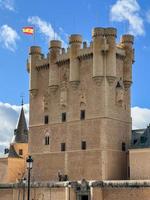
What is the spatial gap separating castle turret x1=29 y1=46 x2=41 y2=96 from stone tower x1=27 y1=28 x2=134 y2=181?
0.11 meters

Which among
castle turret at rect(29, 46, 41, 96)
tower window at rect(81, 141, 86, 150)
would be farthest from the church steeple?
tower window at rect(81, 141, 86, 150)

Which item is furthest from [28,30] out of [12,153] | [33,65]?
[12,153]

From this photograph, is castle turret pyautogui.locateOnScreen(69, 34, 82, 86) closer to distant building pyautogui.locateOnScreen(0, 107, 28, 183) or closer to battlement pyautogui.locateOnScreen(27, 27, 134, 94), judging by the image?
battlement pyautogui.locateOnScreen(27, 27, 134, 94)

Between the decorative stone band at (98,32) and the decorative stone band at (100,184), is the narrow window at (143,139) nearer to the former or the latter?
the decorative stone band at (100,184)

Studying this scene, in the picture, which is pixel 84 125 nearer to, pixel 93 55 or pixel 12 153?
pixel 93 55

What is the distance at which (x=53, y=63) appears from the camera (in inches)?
2010

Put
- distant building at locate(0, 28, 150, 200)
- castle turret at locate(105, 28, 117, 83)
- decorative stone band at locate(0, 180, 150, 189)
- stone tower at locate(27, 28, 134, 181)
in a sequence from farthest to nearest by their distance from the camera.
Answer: castle turret at locate(105, 28, 117, 83) < stone tower at locate(27, 28, 134, 181) < distant building at locate(0, 28, 150, 200) < decorative stone band at locate(0, 180, 150, 189)

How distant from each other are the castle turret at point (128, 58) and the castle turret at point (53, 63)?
6576 mm

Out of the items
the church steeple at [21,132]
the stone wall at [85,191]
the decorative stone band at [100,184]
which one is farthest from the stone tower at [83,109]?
the church steeple at [21,132]

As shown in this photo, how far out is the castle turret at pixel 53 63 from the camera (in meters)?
50.5

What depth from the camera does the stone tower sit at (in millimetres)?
46094

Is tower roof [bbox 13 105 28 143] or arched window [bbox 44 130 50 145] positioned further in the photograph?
tower roof [bbox 13 105 28 143]

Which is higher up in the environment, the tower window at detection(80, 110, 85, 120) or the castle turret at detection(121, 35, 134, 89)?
the castle turret at detection(121, 35, 134, 89)

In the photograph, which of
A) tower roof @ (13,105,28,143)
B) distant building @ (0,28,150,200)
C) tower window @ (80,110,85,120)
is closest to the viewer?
distant building @ (0,28,150,200)
